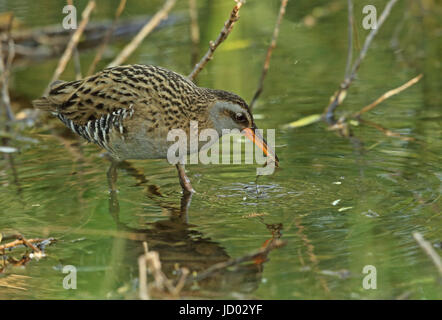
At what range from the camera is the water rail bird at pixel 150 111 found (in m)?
6.05

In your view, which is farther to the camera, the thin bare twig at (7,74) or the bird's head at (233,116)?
the thin bare twig at (7,74)

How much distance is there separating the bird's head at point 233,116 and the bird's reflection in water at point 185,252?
25.8 inches

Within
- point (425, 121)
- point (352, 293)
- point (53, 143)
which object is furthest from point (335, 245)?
point (53, 143)

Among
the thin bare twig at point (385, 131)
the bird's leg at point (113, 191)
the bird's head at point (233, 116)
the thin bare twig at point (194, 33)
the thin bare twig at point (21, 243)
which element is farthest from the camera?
the thin bare twig at point (194, 33)

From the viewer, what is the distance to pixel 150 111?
6059 millimetres

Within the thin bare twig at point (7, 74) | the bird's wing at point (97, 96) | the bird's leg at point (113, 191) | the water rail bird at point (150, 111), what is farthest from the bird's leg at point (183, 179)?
the thin bare twig at point (7, 74)

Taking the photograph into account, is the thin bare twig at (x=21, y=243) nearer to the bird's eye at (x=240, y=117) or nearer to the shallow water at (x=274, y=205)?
the shallow water at (x=274, y=205)

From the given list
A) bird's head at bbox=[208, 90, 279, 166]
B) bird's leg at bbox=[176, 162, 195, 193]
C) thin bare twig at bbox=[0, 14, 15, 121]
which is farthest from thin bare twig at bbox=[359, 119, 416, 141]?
thin bare twig at bbox=[0, 14, 15, 121]

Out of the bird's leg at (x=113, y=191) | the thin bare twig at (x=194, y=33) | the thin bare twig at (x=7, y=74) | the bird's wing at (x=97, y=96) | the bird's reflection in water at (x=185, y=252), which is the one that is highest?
the thin bare twig at (x=194, y=33)

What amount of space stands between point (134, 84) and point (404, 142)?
8.59 feet

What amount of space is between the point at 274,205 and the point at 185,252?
3.41 feet

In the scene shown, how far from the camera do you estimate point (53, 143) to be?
7980mm

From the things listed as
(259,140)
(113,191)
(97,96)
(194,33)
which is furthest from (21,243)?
(194,33)
